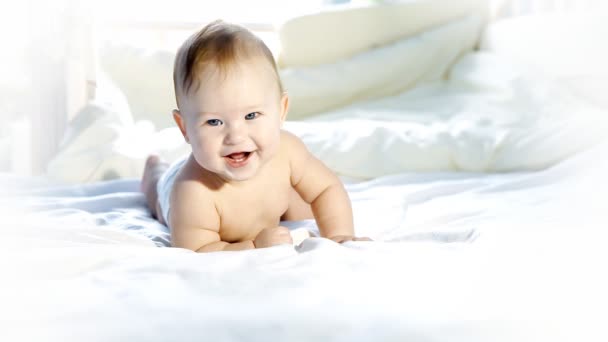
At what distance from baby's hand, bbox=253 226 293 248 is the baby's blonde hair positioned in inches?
8.5

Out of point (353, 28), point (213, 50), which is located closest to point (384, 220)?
point (213, 50)

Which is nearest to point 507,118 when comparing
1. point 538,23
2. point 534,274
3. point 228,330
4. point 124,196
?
point 538,23

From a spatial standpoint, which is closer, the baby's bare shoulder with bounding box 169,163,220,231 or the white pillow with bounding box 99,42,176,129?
the baby's bare shoulder with bounding box 169,163,220,231

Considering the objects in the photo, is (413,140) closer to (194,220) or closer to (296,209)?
(296,209)

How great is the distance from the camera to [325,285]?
0.67 meters

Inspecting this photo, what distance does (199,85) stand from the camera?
37.4 inches

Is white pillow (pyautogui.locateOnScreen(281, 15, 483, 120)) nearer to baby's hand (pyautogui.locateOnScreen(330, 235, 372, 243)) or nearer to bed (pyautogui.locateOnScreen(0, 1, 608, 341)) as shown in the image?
bed (pyautogui.locateOnScreen(0, 1, 608, 341))

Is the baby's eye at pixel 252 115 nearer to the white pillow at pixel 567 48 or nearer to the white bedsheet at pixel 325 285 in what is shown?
the white bedsheet at pixel 325 285

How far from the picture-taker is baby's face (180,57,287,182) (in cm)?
94

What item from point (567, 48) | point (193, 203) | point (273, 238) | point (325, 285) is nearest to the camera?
point (325, 285)

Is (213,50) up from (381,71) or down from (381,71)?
up

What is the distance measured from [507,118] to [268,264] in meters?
1.15

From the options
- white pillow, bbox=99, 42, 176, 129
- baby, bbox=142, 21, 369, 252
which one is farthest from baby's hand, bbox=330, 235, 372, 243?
white pillow, bbox=99, 42, 176, 129

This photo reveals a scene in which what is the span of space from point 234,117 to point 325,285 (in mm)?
354
